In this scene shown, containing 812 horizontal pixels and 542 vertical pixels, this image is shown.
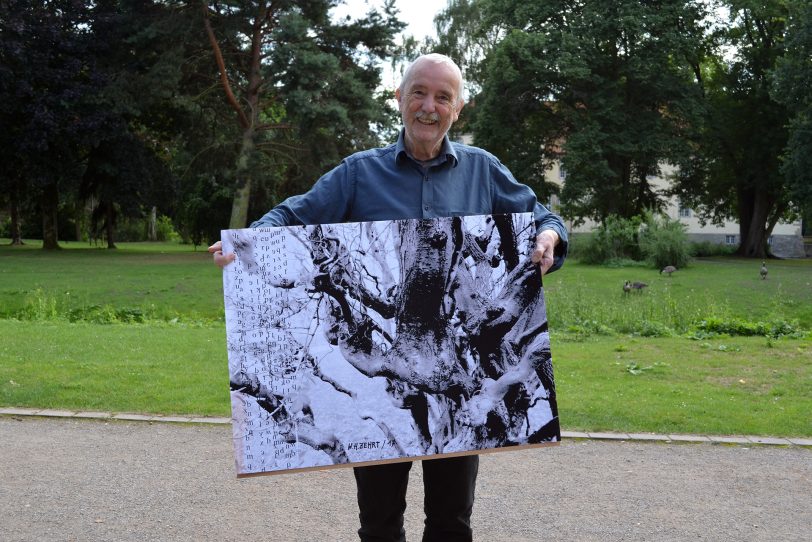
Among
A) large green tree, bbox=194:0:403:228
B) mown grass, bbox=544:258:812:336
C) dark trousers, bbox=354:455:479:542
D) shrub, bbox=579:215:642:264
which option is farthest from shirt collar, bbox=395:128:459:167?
shrub, bbox=579:215:642:264

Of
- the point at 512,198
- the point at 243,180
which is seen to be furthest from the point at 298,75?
the point at 512,198

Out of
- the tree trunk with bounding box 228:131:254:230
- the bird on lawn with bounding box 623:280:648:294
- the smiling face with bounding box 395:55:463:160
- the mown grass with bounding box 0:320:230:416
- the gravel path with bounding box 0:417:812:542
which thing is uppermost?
the tree trunk with bounding box 228:131:254:230

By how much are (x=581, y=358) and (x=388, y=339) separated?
7236 mm

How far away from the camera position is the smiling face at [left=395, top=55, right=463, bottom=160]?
310 centimetres

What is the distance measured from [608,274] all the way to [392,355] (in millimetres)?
25447

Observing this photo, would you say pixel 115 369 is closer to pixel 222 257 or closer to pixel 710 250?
pixel 222 257

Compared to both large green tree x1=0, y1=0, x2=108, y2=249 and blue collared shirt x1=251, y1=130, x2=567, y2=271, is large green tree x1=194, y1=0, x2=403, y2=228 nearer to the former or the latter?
large green tree x1=0, y1=0, x2=108, y2=249

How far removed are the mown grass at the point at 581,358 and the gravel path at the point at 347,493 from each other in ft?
2.86

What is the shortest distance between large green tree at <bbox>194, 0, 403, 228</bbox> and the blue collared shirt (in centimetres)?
2609

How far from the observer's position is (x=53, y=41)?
35469 millimetres

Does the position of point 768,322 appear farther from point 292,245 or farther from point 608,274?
point 608,274

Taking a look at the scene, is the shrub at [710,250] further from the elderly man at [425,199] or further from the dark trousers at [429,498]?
the dark trousers at [429,498]

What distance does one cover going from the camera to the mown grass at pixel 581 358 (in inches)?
294

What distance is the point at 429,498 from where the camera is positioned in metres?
3.20
